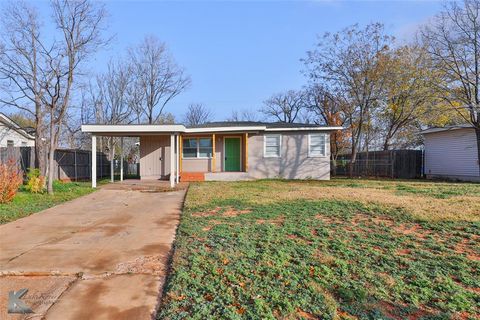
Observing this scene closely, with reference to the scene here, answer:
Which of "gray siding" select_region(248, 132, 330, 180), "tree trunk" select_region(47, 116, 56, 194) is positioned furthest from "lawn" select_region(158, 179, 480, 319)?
"gray siding" select_region(248, 132, 330, 180)

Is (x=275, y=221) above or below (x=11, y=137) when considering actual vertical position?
below

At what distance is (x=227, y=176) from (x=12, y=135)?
16.1 meters

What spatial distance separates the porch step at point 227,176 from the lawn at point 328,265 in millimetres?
8865

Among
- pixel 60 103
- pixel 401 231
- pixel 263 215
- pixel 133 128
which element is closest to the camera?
pixel 401 231

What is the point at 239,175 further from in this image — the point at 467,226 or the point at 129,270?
the point at 129,270

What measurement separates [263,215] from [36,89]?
1152 centimetres

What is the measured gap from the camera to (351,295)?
296cm

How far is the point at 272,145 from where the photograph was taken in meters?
16.6

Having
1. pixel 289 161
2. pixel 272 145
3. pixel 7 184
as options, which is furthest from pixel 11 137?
pixel 289 161

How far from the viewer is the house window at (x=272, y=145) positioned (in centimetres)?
1652

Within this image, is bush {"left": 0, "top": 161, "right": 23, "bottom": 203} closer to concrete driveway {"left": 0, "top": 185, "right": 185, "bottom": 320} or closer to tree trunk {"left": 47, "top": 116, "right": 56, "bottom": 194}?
tree trunk {"left": 47, "top": 116, "right": 56, "bottom": 194}

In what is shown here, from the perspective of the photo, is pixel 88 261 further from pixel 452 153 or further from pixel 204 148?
pixel 452 153

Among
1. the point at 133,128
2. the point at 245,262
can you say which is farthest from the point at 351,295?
the point at 133,128

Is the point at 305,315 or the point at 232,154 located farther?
the point at 232,154
